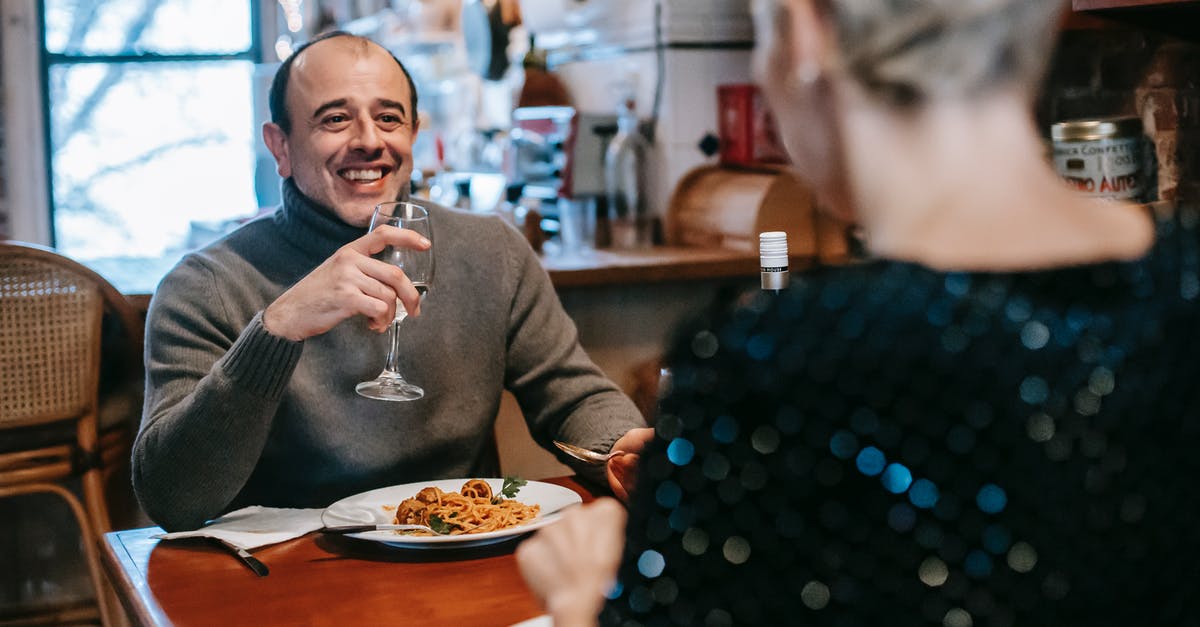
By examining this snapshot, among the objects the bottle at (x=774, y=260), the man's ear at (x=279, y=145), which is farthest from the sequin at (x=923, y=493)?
the man's ear at (x=279, y=145)

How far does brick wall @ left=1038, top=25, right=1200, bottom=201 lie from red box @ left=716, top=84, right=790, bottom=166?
1.26m

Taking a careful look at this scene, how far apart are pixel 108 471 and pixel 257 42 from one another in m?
4.08

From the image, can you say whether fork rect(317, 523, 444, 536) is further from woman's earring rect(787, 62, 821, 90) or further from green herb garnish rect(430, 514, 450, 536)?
woman's earring rect(787, 62, 821, 90)

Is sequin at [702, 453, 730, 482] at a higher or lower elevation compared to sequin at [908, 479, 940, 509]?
higher

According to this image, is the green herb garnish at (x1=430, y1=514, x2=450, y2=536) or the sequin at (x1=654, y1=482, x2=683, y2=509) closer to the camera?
the sequin at (x1=654, y1=482, x2=683, y2=509)

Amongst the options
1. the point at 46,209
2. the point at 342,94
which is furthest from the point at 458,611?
the point at 46,209

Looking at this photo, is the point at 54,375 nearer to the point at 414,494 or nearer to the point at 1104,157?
the point at 414,494

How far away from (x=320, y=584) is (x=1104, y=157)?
1.21 m

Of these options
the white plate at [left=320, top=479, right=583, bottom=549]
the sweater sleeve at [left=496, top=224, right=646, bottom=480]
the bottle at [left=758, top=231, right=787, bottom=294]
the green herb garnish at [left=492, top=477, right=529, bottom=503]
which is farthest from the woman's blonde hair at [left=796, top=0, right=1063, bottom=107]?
the sweater sleeve at [left=496, top=224, right=646, bottom=480]

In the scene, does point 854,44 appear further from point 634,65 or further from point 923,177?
point 634,65

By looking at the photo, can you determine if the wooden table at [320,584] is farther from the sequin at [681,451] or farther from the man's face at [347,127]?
the man's face at [347,127]

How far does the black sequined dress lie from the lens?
0.82 m

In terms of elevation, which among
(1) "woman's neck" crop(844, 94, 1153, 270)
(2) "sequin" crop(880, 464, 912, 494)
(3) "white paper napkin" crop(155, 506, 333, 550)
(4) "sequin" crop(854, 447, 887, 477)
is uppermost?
(1) "woman's neck" crop(844, 94, 1153, 270)

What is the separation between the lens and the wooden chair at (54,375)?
7.82ft
